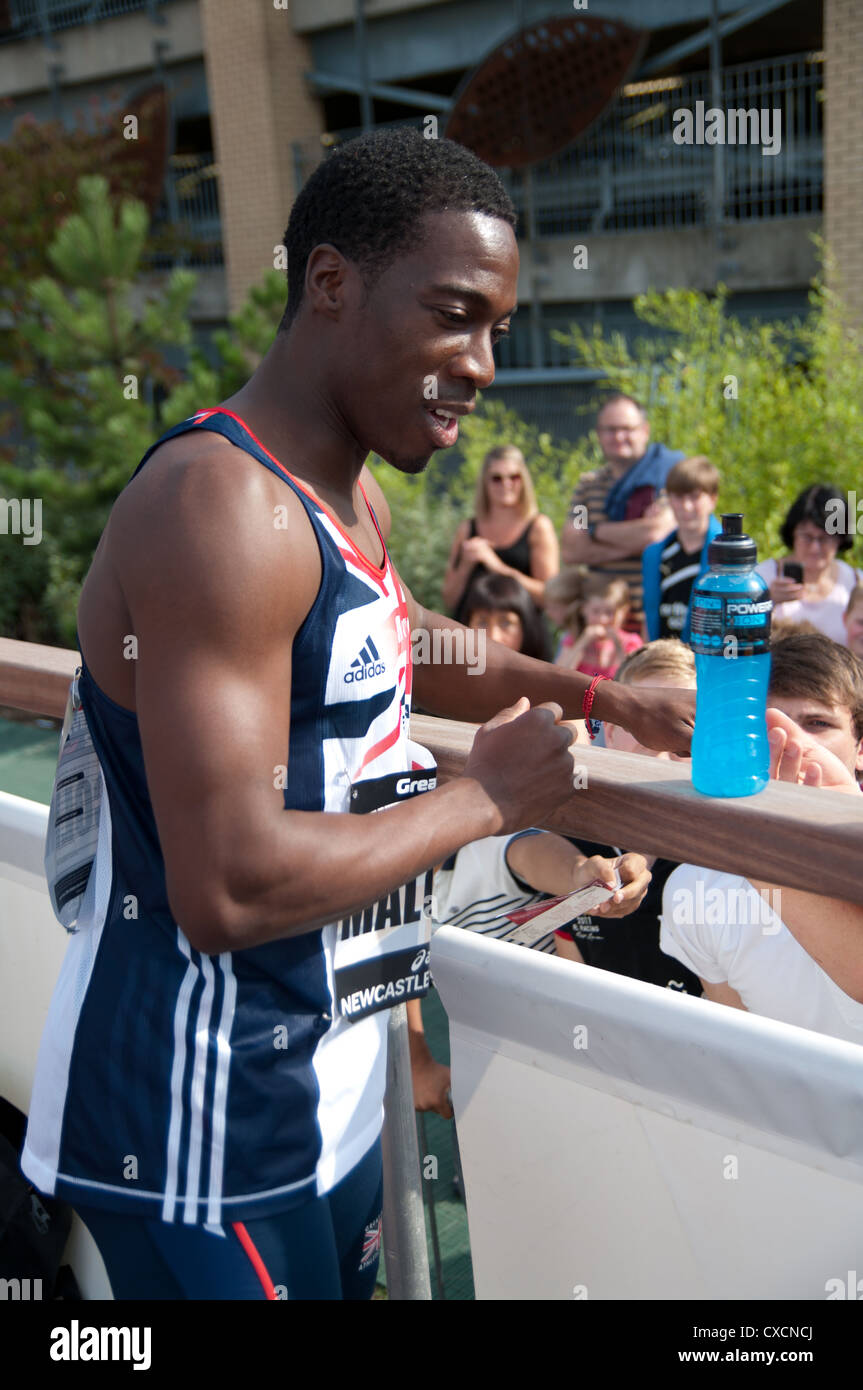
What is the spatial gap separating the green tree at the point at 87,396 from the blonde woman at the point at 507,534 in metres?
3.71

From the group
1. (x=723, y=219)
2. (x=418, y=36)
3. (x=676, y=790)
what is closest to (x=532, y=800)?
(x=676, y=790)

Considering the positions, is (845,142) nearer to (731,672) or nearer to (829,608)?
(829,608)

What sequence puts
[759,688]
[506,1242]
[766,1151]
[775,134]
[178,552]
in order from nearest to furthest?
[178,552], [766,1151], [759,688], [506,1242], [775,134]

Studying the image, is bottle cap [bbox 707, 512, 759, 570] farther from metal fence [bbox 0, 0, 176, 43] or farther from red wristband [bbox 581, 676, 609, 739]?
metal fence [bbox 0, 0, 176, 43]

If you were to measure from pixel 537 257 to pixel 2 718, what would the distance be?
Answer: 10504 mm

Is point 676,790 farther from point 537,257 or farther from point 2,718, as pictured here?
point 537,257

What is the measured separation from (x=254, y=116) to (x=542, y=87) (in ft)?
13.4

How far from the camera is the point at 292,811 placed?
1.12m

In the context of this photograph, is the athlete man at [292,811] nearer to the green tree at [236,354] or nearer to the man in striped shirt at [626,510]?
the man in striped shirt at [626,510]

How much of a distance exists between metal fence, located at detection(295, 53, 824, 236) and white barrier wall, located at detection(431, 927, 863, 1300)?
531 inches

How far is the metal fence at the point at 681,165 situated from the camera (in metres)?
13.5

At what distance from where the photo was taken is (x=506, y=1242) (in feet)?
4.92

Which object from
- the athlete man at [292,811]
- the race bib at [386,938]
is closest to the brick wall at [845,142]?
the athlete man at [292,811]

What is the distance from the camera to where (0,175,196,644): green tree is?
8.68 metres
